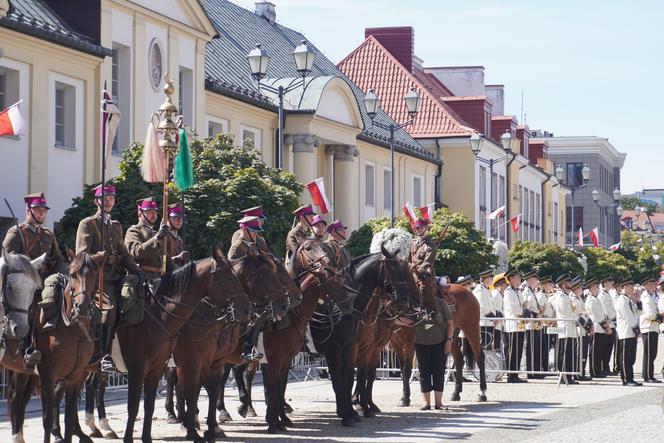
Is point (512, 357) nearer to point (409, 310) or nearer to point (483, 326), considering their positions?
point (483, 326)

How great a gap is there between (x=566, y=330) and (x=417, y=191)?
28.0 meters

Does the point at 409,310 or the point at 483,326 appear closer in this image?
the point at 409,310

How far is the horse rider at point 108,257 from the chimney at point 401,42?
150 ft

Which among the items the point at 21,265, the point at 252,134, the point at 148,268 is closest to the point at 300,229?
the point at 148,268

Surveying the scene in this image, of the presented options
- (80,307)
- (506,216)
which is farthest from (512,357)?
(506,216)

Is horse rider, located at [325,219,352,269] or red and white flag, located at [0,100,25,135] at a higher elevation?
red and white flag, located at [0,100,25,135]

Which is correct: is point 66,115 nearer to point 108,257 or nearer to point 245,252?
point 245,252

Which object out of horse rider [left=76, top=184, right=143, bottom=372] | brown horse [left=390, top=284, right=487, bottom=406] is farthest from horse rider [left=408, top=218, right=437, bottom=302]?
horse rider [left=76, top=184, right=143, bottom=372]

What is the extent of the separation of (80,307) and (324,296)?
454 centimetres

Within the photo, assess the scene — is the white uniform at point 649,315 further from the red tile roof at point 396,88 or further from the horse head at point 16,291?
the red tile roof at point 396,88

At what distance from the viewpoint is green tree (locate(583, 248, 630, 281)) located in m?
59.0

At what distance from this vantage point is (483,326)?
2648cm

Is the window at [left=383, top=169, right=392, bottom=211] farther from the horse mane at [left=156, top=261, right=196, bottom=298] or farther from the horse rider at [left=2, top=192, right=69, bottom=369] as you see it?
the horse rider at [left=2, top=192, right=69, bottom=369]

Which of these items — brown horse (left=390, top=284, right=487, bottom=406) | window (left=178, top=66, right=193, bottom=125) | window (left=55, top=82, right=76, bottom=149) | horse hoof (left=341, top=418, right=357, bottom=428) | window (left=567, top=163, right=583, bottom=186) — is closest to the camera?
horse hoof (left=341, top=418, right=357, bottom=428)
